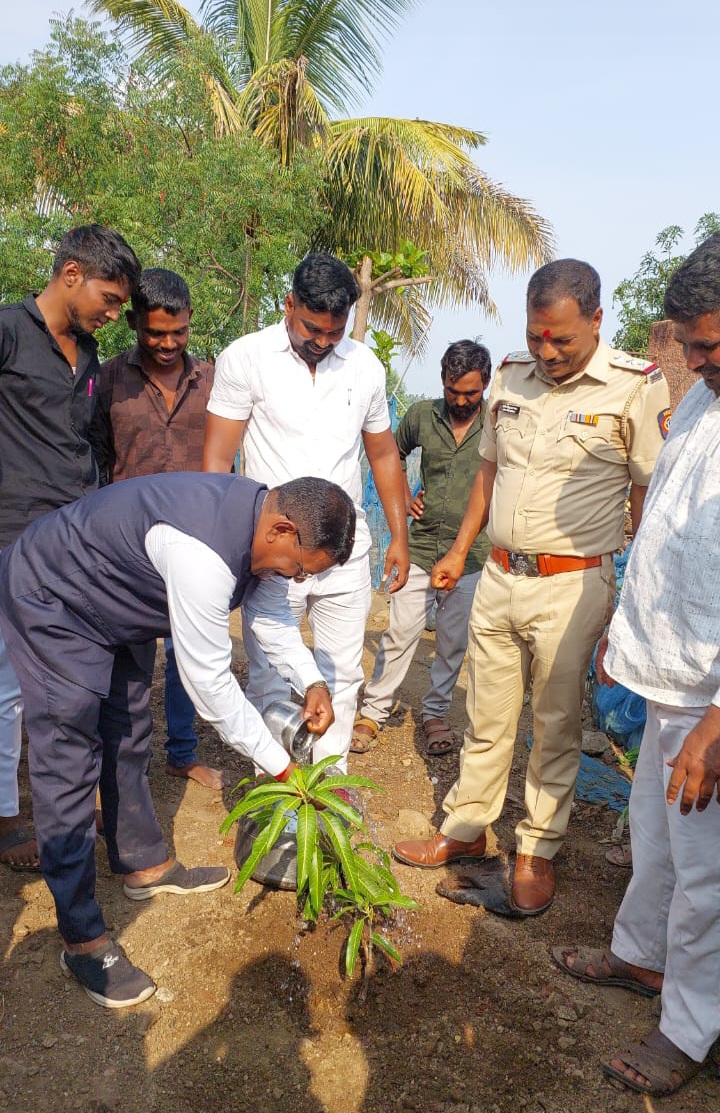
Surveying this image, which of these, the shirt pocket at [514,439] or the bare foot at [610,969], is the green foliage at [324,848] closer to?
the bare foot at [610,969]

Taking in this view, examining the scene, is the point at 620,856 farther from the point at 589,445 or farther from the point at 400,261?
the point at 400,261

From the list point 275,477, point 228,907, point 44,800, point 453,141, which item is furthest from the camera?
point 453,141

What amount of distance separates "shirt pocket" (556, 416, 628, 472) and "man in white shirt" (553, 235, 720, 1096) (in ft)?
1.54

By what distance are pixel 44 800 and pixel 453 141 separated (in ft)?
38.4

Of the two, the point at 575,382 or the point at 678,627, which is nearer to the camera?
the point at 678,627

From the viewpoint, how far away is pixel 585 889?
3.01 m

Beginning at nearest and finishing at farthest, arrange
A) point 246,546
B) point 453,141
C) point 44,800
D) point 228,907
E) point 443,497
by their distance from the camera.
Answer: point 246,546 → point 44,800 → point 228,907 → point 443,497 → point 453,141

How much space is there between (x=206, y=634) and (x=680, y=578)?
1135 millimetres

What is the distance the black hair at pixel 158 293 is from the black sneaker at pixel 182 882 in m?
1.99

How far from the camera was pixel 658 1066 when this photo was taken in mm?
2131

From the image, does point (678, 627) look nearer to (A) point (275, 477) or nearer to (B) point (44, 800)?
(A) point (275, 477)

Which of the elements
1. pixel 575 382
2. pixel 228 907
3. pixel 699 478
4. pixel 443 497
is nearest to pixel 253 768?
pixel 228 907

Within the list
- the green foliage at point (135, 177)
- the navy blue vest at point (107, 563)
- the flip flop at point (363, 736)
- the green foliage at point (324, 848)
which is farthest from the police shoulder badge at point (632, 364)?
the green foliage at point (135, 177)

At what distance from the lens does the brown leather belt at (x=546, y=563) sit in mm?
2648
